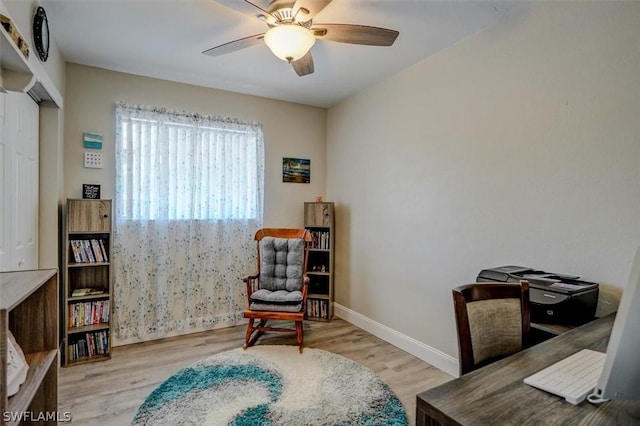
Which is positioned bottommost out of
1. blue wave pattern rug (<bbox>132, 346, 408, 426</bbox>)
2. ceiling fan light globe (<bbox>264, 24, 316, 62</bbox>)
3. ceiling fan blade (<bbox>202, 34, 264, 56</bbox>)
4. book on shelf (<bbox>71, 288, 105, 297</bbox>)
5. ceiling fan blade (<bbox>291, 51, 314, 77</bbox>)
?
blue wave pattern rug (<bbox>132, 346, 408, 426</bbox>)

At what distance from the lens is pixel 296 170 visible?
4016mm

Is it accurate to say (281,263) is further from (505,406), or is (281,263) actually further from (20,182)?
(505,406)

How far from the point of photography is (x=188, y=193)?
11.0ft

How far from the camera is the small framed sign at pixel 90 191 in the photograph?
291cm

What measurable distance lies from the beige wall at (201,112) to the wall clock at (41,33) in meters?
0.79

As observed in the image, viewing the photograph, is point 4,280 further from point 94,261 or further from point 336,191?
point 336,191

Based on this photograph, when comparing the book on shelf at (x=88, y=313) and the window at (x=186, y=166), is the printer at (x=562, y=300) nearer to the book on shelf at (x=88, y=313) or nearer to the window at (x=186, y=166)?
the window at (x=186, y=166)

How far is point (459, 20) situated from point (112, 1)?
7.40 ft

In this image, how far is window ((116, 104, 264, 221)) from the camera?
309 cm

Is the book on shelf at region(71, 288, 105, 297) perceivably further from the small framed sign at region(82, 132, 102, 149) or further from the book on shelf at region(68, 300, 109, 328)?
the small framed sign at region(82, 132, 102, 149)

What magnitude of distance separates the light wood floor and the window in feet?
4.05

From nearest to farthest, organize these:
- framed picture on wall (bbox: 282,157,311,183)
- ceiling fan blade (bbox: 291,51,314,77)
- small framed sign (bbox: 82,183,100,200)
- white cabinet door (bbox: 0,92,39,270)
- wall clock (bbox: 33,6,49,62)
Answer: white cabinet door (bbox: 0,92,39,270)
wall clock (bbox: 33,6,49,62)
ceiling fan blade (bbox: 291,51,314,77)
small framed sign (bbox: 82,183,100,200)
framed picture on wall (bbox: 282,157,311,183)

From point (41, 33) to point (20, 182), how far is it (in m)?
0.95

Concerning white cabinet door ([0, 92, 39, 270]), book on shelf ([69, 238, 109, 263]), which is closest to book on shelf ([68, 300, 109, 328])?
book on shelf ([69, 238, 109, 263])
